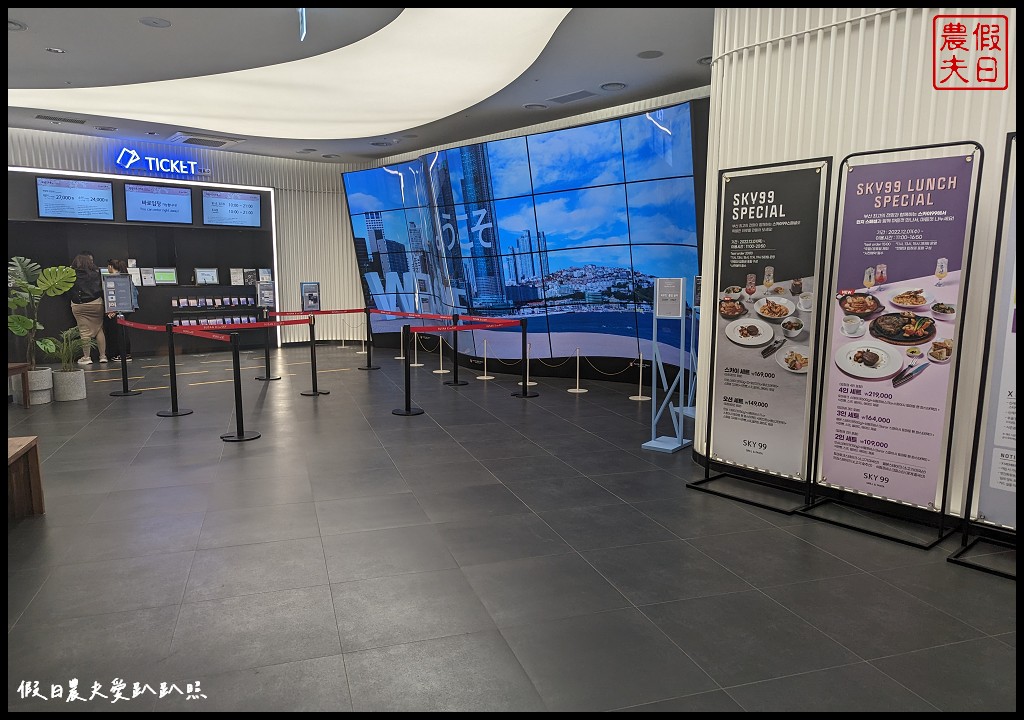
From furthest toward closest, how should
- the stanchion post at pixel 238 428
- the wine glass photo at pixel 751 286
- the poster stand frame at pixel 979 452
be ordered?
the stanchion post at pixel 238 428 < the wine glass photo at pixel 751 286 < the poster stand frame at pixel 979 452

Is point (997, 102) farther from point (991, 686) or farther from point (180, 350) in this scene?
point (180, 350)

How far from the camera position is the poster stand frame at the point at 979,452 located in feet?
12.9

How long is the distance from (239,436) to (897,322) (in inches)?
228

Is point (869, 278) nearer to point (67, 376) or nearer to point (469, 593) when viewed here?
point (469, 593)

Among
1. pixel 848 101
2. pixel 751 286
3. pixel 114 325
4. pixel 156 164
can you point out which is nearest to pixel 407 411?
pixel 751 286

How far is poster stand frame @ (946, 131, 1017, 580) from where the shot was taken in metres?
3.92

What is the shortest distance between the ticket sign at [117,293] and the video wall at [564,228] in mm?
5041

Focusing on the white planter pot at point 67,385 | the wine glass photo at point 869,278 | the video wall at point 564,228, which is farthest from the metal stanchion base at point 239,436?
the wine glass photo at point 869,278

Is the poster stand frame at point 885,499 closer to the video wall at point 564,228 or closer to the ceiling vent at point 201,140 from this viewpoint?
the video wall at point 564,228

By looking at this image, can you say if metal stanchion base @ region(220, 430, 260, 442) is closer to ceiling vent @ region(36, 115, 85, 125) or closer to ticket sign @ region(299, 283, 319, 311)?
ceiling vent @ region(36, 115, 85, 125)

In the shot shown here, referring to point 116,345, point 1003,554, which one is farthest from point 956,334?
point 116,345

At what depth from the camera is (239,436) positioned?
688cm

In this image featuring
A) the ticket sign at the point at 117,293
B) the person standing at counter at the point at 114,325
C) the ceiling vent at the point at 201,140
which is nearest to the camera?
the ticket sign at the point at 117,293

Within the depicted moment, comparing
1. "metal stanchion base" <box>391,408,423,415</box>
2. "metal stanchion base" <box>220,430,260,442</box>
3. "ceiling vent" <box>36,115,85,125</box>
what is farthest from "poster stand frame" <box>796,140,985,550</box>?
"ceiling vent" <box>36,115,85,125</box>
